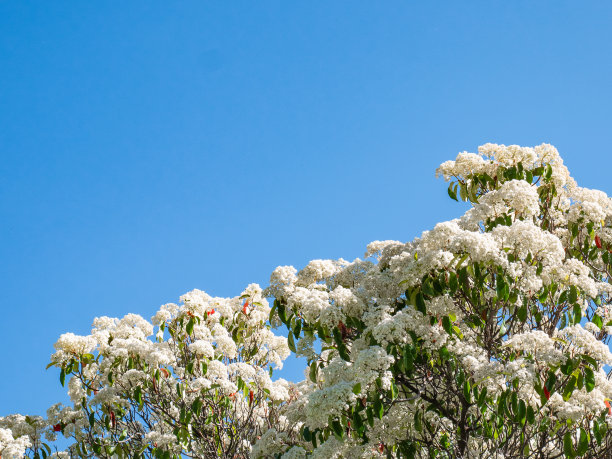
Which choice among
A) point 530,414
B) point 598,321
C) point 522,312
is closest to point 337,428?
point 530,414

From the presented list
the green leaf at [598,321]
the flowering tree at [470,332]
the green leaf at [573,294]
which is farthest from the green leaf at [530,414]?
the green leaf at [598,321]

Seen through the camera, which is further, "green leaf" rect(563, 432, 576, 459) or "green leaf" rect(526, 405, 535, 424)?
"green leaf" rect(563, 432, 576, 459)

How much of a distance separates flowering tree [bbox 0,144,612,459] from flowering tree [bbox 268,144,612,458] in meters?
0.03

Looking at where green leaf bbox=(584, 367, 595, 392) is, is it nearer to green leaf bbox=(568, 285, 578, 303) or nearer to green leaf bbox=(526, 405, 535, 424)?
green leaf bbox=(526, 405, 535, 424)

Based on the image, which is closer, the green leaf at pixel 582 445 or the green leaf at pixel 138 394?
the green leaf at pixel 582 445

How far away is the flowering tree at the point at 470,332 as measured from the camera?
6840 millimetres

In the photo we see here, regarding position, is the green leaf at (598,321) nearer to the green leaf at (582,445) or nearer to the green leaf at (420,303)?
the green leaf at (582,445)

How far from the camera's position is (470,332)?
338 inches

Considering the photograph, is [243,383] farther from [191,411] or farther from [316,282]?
[316,282]

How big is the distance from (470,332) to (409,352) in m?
1.80

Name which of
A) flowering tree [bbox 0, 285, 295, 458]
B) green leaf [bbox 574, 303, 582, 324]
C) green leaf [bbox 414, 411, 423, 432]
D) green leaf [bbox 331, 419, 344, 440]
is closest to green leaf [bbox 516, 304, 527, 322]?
green leaf [bbox 574, 303, 582, 324]

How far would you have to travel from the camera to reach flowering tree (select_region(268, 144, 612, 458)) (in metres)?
6.84

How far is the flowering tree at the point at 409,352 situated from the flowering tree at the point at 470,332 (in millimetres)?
26


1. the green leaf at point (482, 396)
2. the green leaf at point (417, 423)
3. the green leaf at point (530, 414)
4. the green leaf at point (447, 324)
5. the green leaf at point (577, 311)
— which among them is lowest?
the green leaf at point (530, 414)
